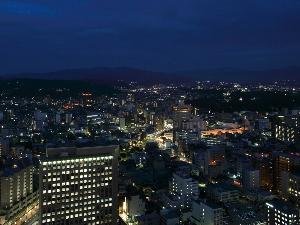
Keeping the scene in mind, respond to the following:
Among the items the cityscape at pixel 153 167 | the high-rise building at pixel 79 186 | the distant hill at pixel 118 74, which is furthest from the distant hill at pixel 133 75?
the high-rise building at pixel 79 186

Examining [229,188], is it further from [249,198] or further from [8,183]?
[8,183]

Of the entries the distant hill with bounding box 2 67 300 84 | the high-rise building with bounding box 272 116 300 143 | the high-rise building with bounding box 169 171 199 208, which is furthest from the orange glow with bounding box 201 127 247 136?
the distant hill with bounding box 2 67 300 84

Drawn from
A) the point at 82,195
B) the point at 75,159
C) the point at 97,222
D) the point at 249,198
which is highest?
the point at 75,159

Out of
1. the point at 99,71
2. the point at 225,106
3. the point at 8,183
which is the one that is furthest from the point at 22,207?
the point at 99,71

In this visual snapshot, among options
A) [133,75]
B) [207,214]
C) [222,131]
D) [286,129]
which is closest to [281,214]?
[207,214]

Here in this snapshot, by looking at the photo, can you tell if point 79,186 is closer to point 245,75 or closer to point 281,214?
point 281,214

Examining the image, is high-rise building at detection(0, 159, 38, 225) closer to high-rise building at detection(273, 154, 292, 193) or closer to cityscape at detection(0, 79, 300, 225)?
cityscape at detection(0, 79, 300, 225)
